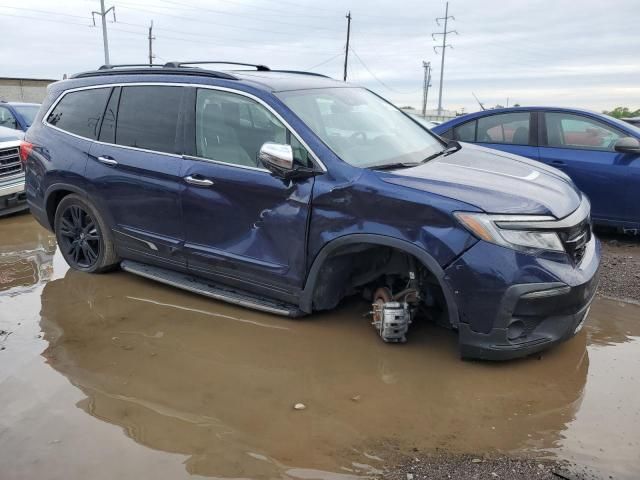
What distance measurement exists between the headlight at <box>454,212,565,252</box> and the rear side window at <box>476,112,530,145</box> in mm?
3880

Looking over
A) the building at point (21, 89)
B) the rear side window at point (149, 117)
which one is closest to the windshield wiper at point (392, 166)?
the rear side window at point (149, 117)

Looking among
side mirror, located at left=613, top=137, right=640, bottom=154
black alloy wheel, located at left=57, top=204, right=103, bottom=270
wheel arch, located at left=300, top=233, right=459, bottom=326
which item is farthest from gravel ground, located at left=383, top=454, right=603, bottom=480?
side mirror, located at left=613, top=137, right=640, bottom=154

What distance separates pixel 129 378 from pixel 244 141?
71.9 inches

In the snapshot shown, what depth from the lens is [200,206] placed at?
429 cm

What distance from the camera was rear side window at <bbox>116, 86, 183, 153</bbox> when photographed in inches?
178

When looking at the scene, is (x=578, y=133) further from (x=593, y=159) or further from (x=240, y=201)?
(x=240, y=201)

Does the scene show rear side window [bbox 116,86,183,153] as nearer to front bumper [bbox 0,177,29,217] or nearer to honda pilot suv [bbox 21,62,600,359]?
honda pilot suv [bbox 21,62,600,359]

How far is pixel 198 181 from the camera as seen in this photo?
4250 mm

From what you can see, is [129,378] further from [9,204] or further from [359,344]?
[9,204]

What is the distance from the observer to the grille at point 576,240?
132 inches

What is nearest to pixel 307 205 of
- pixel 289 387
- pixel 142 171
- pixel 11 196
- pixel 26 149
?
pixel 289 387

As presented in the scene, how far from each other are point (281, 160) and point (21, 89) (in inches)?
1555

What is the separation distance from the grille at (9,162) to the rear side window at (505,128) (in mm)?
6276

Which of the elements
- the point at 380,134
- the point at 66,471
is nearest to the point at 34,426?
the point at 66,471
